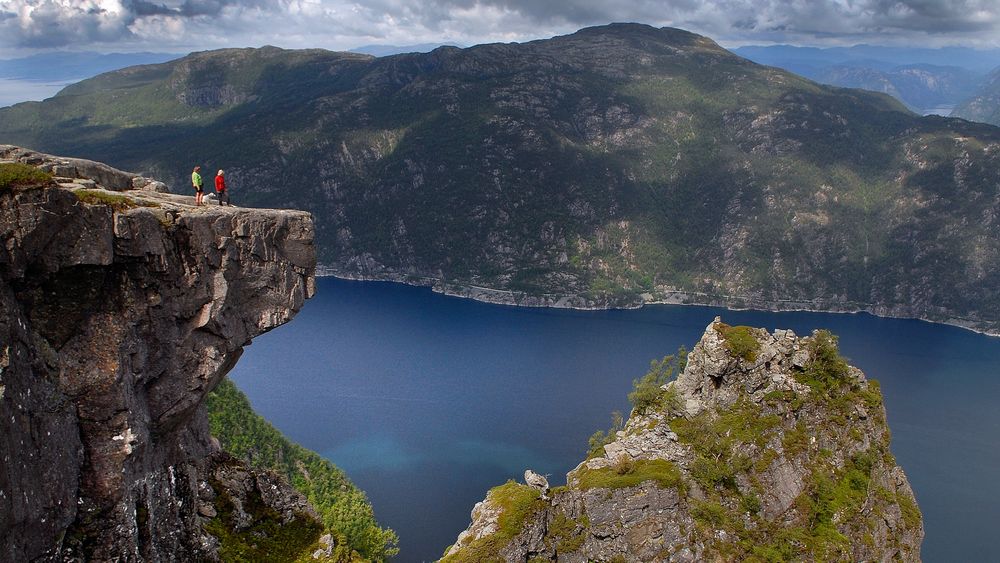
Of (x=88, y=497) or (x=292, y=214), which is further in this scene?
(x=292, y=214)

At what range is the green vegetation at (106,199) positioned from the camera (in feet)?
61.7

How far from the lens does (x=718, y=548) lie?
3547 centimetres

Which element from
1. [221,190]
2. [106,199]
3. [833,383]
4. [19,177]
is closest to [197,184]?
[221,190]

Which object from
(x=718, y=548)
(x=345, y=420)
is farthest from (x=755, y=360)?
(x=345, y=420)

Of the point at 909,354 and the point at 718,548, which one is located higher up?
the point at 718,548

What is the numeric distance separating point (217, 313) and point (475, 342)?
145 m

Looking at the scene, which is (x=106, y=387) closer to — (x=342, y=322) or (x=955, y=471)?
(x=955, y=471)

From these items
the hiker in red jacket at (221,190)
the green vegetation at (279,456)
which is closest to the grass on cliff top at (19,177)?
the hiker in red jacket at (221,190)

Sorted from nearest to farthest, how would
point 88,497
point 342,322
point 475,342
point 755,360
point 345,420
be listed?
point 88,497 < point 755,360 < point 345,420 < point 475,342 < point 342,322

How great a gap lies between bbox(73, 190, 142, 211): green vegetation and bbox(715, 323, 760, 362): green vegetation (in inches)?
1392

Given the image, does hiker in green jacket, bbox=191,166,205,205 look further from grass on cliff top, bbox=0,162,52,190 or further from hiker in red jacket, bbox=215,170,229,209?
grass on cliff top, bbox=0,162,52,190

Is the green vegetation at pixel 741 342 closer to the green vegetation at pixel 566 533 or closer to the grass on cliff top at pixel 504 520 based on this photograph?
the green vegetation at pixel 566 533

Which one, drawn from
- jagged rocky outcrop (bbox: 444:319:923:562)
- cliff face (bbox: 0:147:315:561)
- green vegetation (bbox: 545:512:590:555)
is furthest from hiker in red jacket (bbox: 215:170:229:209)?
green vegetation (bbox: 545:512:590:555)

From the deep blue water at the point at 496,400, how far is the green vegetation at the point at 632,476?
4558 cm
